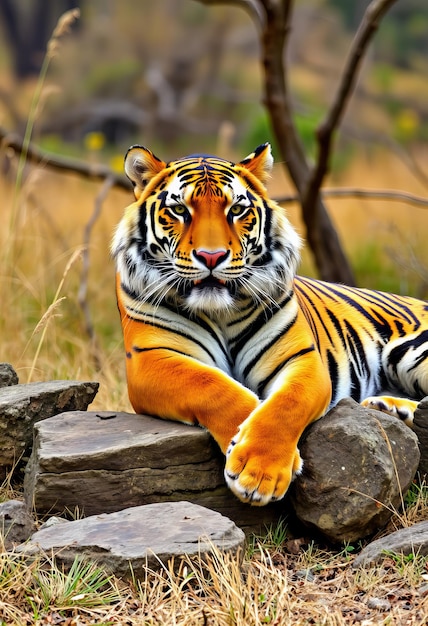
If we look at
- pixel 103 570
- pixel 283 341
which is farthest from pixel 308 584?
pixel 283 341

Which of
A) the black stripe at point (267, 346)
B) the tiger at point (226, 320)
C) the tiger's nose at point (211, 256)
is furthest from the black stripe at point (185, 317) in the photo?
the tiger's nose at point (211, 256)

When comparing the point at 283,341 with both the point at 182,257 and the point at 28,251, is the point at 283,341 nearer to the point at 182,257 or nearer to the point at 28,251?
the point at 182,257

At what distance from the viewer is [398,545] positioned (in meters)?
3.22

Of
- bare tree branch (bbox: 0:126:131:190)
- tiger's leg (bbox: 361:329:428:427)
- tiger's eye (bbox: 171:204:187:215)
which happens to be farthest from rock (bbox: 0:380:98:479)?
bare tree branch (bbox: 0:126:131:190)

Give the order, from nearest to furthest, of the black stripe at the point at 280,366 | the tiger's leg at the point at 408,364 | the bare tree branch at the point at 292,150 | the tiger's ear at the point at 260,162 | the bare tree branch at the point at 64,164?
the black stripe at the point at 280,366, the tiger's ear at the point at 260,162, the tiger's leg at the point at 408,364, the bare tree branch at the point at 292,150, the bare tree branch at the point at 64,164

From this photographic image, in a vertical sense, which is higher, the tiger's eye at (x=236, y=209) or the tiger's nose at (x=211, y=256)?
the tiger's eye at (x=236, y=209)

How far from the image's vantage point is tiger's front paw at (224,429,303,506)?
10.5 ft

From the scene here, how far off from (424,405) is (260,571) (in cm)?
109

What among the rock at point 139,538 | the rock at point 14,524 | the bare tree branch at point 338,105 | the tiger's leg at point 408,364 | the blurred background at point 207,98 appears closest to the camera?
the rock at point 139,538

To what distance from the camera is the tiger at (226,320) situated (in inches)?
131

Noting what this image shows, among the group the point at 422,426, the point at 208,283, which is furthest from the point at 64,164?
the point at 422,426

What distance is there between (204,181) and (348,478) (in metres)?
1.27

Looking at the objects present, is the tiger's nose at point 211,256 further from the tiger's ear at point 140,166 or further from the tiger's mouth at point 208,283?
the tiger's ear at point 140,166

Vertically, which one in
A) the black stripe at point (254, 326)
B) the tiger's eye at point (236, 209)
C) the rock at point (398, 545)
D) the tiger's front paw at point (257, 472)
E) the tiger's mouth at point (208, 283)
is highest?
the tiger's eye at point (236, 209)
